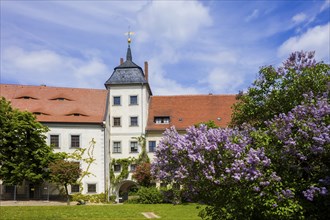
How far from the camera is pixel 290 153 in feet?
29.1

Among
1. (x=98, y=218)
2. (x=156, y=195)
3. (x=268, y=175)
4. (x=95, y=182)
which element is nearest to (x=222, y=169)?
(x=268, y=175)

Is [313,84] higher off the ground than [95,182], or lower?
higher

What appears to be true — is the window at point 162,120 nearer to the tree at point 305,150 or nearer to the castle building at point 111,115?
the castle building at point 111,115

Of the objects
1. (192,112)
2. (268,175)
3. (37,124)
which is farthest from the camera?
(192,112)

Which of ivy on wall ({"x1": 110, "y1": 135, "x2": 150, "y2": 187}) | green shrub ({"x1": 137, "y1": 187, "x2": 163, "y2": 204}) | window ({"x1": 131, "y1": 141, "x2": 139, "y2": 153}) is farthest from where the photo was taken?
window ({"x1": 131, "y1": 141, "x2": 139, "y2": 153})

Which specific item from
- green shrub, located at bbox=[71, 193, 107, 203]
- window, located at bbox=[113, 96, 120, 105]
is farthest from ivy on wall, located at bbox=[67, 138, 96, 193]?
window, located at bbox=[113, 96, 120, 105]

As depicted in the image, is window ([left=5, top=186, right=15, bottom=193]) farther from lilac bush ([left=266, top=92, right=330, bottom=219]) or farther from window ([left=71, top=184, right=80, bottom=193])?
lilac bush ([left=266, top=92, right=330, bottom=219])

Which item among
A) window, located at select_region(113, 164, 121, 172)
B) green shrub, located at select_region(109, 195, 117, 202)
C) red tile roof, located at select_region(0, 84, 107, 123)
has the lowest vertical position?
green shrub, located at select_region(109, 195, 117, 202)

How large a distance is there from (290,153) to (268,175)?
2.32 ft

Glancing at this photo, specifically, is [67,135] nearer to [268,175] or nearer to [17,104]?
[17,104]

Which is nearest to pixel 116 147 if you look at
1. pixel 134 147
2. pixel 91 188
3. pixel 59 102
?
pixel 134 147

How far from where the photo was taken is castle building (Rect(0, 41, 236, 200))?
118 feet

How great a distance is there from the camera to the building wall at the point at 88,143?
35.7 m

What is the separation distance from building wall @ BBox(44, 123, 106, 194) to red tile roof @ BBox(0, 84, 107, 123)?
0.63 m
